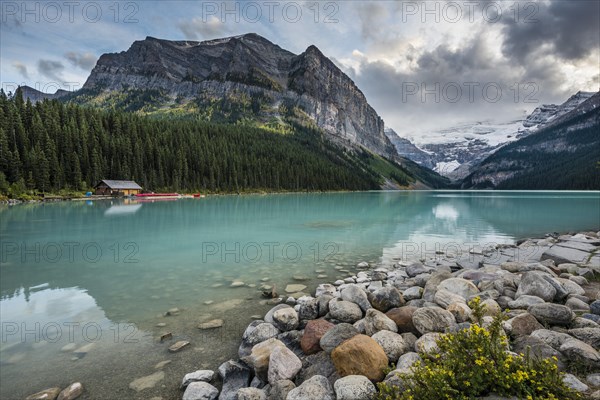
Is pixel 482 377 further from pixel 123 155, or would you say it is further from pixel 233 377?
pixel 123 155

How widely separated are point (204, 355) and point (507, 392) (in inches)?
316

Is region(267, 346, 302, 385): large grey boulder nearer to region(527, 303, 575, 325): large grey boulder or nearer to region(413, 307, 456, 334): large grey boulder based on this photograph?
region(413, 307, 456, 334): large grey boulder

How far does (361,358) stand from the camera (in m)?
6.84

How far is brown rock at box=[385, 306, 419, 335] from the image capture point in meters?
8.76

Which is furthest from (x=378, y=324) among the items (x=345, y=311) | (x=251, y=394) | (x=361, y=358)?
(x=251, y=394)

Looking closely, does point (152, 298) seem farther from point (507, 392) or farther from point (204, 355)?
point (507, 392)

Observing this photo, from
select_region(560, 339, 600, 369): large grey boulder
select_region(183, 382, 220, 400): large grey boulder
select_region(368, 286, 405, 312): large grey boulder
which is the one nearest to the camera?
select_region(560, 339, 600, 369): large grey boulder

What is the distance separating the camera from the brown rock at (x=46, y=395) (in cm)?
730

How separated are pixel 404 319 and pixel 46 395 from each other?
955 centimetres

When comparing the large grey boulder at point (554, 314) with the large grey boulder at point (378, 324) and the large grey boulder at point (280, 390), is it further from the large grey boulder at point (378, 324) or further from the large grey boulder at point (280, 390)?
the large grey boulder at point (280, 390)

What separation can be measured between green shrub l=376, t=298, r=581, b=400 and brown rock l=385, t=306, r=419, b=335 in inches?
139

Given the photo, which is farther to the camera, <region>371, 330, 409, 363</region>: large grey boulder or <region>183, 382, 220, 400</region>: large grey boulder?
<region>371, 330, 409, 363</region>: large grey boulder

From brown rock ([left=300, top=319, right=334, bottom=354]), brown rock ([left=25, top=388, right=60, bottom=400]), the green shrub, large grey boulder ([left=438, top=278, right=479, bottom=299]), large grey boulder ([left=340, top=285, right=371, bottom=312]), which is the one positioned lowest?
brown rock ([left=25, top=388, right=60, bottom=400])

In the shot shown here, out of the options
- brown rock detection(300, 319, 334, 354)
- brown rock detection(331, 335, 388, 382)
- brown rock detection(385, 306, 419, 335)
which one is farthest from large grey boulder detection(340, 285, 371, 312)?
brown rock detection(331, 335, 388, 382)
